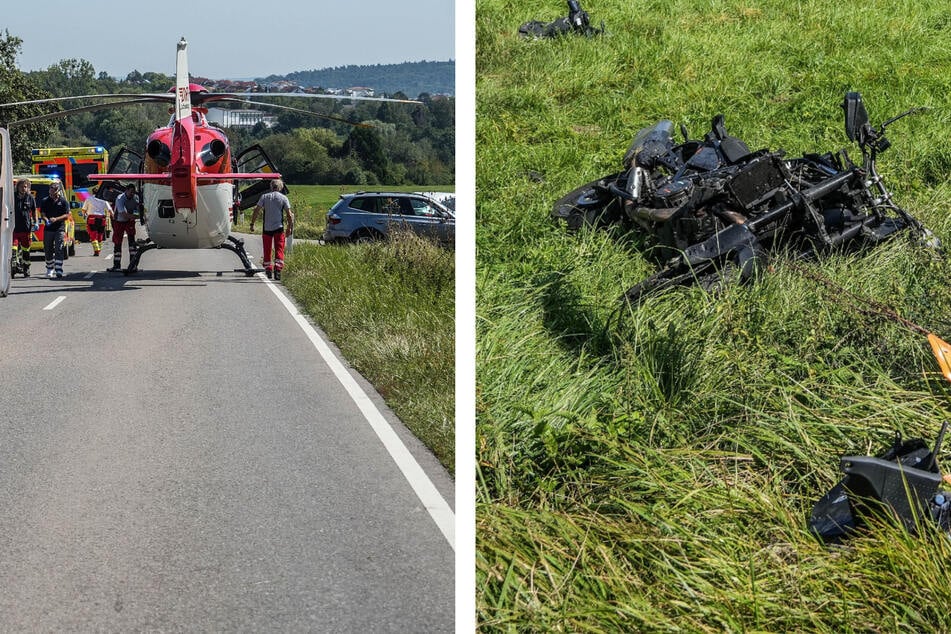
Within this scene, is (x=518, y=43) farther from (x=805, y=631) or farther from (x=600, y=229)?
(x=805, y=631)

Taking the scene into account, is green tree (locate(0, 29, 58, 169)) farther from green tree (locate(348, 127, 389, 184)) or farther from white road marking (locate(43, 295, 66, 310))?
green tree (locate(348, 127, 389, 184))

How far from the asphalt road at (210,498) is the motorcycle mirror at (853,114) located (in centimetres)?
256

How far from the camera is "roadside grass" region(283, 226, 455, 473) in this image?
6.98 metres

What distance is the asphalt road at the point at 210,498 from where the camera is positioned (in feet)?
13.1

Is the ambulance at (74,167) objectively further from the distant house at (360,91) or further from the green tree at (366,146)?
the distant house at (360,91)

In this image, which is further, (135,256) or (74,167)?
(74,167)

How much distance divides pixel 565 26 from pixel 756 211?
280 cm

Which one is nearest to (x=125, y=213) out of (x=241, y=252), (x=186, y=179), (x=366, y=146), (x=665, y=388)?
(x=186, y=179)

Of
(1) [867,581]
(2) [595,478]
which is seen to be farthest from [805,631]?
(2) [595,478]

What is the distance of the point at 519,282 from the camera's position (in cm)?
540

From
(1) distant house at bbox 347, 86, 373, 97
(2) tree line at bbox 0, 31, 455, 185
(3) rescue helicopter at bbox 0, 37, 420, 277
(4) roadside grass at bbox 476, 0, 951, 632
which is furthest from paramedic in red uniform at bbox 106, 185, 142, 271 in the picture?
(1) distant house at bbox 347, 86, 373, 97

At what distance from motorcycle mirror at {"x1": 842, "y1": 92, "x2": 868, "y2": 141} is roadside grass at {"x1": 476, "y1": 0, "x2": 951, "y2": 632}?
67 cm

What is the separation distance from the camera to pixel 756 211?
5824mm

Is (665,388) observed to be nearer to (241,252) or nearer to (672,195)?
(672,195)
